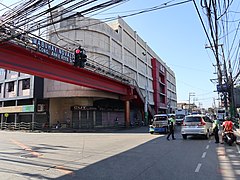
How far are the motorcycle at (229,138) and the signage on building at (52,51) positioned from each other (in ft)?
51.0

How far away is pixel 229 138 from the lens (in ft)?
44.0

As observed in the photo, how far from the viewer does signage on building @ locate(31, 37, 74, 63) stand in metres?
19.7

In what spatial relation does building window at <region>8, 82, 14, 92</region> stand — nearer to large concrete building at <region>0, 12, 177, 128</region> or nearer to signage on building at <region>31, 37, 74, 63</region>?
large concrete building at <region>0, 12, 177, 128</region>

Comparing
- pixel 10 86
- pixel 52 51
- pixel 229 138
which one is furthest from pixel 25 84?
pixel 229 138

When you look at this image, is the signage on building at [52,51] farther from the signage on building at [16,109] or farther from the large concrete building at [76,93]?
the signage on building at [16,109]

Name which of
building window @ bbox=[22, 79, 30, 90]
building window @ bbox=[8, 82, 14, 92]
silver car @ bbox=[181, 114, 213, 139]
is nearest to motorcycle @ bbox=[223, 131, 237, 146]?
silver car @ bbox=[181, 114, 213, 139]

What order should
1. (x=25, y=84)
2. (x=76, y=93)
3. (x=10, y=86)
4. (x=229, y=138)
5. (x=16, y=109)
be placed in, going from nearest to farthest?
(x=229, y=138)
(x=76, y=93)
(x=25, y=84)
(x=16, y=109)
(x=10, y=86)

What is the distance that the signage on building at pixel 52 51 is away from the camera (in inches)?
774

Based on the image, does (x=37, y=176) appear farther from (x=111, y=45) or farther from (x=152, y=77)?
(x=152, y=77)

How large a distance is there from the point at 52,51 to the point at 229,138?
15.9 metres

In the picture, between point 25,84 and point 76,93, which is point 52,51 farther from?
point 25,84

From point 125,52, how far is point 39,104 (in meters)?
19.7

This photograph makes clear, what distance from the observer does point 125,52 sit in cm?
4638

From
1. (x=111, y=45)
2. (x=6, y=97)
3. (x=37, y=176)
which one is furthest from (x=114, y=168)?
(x=6, y=97)
